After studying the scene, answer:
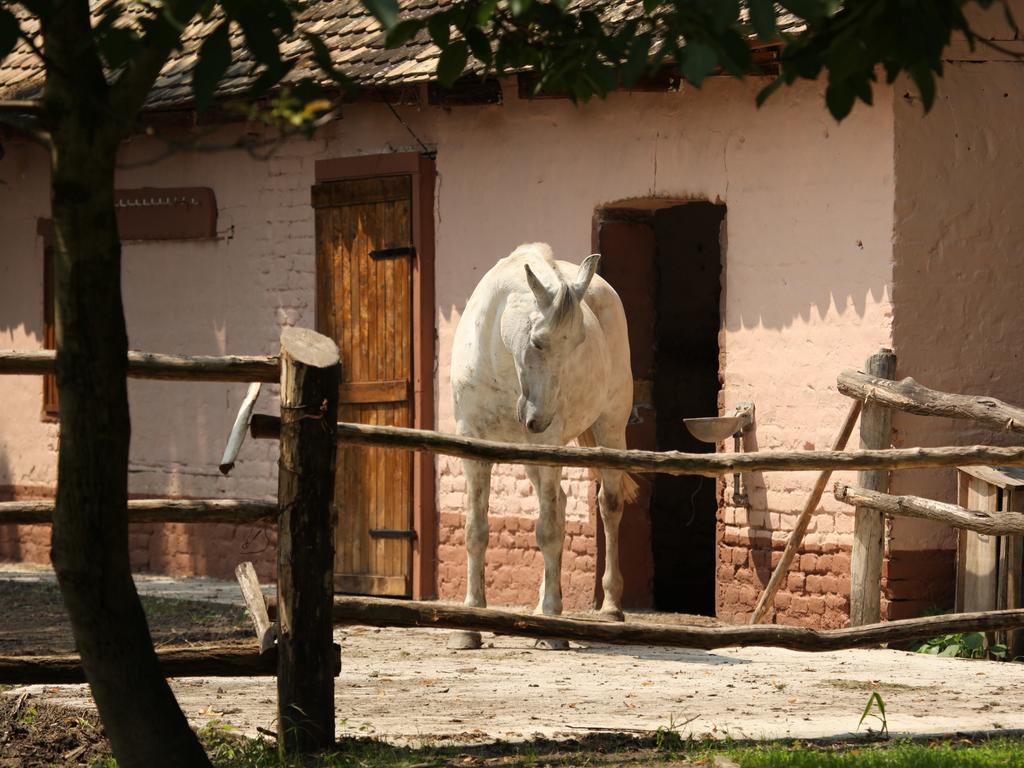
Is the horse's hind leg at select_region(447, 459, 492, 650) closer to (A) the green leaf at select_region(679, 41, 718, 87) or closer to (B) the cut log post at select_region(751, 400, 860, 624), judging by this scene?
(B) the cut log post at select_region(751, 400, 860, 624)

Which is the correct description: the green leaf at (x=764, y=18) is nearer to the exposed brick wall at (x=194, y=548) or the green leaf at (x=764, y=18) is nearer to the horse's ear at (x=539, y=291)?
the horse's ear at (x=539, y=291)

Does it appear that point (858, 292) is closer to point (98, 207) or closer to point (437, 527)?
point (437, 527)

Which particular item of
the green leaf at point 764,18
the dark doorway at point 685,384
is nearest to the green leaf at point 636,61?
the green leaf at point 764,18

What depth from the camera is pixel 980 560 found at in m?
8.82

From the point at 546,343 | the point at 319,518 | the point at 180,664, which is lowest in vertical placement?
the point at 180,664

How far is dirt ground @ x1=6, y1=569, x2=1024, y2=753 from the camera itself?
6414 mm

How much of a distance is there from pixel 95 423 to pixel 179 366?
1.26m

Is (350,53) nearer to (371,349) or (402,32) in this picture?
(371,349)

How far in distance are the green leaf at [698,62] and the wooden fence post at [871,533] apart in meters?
5.85

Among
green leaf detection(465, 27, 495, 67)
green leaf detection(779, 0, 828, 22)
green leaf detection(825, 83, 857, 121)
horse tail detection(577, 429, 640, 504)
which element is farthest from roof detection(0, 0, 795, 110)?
green leaf detection(779, 0, 828, 22)

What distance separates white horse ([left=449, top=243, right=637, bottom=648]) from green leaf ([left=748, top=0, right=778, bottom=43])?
516 centimetres

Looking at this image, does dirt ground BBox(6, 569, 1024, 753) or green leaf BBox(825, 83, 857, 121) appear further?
dirt ground BBox(6, 569, 1024, 753)

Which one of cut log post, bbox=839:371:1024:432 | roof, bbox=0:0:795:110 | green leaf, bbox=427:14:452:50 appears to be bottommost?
cut log post, bbox=839:371:1024:432

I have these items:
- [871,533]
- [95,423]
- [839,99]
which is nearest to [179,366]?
[95,423]
